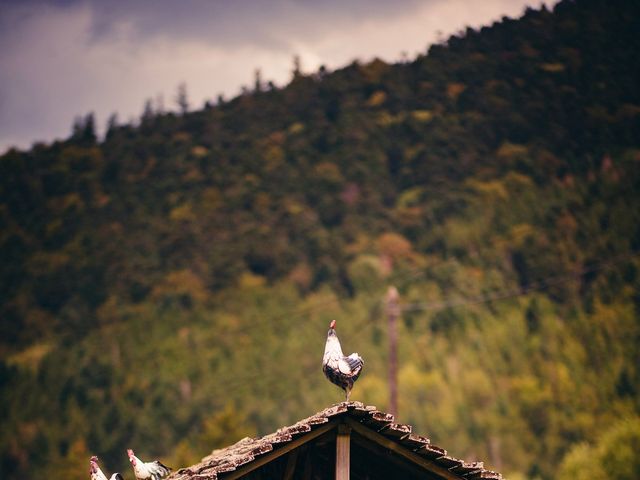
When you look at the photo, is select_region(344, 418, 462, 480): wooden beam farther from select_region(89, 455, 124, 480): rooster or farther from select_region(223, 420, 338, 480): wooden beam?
select_region(89, 455, 124, 480): rooster

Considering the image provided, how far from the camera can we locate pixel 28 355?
7506 cm

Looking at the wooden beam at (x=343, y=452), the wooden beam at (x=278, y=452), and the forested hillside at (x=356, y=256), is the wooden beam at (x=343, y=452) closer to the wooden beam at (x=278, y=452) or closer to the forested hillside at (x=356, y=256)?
the wooden beam at (x=278, y=452)

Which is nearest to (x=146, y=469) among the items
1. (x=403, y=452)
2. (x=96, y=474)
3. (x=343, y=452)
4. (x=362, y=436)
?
(x=96, y=474)

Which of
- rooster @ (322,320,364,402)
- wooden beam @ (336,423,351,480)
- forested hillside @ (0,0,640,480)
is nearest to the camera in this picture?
wooden beam @ (336,423,351,480)

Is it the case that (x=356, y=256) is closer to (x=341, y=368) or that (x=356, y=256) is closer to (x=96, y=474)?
(x=96, y=474)

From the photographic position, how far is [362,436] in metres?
11.8

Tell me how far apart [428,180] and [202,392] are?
76.3ft

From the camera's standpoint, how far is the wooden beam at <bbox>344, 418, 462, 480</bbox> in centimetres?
1155

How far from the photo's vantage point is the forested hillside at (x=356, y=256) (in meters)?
64.2

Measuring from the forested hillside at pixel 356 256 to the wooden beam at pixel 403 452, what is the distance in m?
42.5

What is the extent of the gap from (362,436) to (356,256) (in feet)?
215

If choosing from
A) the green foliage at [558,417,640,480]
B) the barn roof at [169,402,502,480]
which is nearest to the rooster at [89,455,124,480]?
the barn roof at [169,402,502,480]

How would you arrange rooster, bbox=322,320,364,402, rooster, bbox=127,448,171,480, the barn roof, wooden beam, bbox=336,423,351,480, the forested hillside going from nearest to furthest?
the barn roof
wooden beam, bbox=336,423,351,480
rooster, bbox=322,320,364,402
rooster, bbox=127,448,171,480
the forested hillside

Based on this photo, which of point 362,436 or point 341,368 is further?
point 362,436
